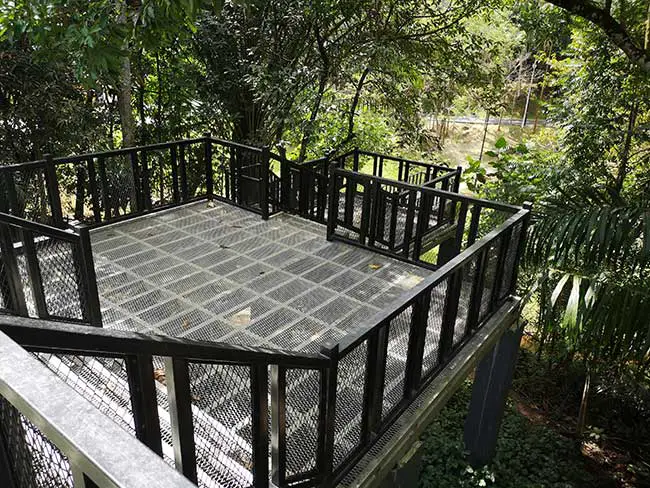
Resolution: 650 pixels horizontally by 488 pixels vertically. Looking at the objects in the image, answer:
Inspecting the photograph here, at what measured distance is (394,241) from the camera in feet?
16.8

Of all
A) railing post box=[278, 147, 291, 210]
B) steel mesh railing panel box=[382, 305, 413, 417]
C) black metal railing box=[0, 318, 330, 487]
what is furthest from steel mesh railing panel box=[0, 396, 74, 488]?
railing post box=[278, 147, 291, 210]

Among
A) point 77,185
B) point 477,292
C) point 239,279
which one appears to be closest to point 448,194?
point 477,292

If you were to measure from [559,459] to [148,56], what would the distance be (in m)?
8.35

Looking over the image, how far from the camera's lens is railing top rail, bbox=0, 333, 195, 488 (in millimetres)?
592

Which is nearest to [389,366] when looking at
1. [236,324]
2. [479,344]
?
[479,344]

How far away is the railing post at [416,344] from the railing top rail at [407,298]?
7 centimetres

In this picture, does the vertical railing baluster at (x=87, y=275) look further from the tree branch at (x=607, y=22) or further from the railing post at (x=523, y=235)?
the tree branch at (x=607, y=22)

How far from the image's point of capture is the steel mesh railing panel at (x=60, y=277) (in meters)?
2.91

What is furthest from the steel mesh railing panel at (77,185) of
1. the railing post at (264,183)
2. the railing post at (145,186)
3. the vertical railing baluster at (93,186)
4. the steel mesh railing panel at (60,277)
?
the steel mesh railing panel at (60,277)

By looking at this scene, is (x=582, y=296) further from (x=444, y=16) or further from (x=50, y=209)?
(x=444, y=16)

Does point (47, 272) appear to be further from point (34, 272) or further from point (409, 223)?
point (409, 223)

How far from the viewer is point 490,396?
5.36 m

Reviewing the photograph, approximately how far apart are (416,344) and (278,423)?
3.72 ft

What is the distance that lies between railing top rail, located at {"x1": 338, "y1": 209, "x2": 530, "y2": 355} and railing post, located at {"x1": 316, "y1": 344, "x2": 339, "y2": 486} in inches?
2.8
